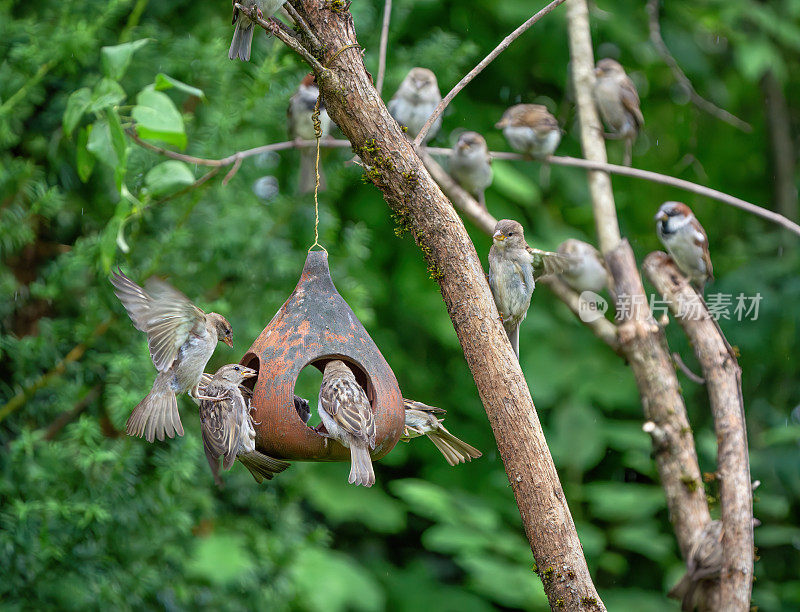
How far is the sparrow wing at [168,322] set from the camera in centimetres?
259

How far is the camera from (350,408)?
248cm

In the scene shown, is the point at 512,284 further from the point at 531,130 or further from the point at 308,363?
the point at 531,130

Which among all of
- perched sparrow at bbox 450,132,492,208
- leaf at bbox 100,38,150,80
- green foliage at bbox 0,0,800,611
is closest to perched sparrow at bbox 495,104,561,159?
green foliage at bbox 0,0,800,611

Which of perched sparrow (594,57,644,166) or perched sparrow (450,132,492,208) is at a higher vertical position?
perched sparrow (594,57,644,166)

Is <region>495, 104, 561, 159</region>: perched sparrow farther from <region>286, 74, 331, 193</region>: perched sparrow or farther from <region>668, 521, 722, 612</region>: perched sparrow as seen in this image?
<region>668, 521, 722, 612</region>: perched sparrow

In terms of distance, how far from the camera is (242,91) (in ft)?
15.6

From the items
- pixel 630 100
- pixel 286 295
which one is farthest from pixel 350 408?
pixel 630 100

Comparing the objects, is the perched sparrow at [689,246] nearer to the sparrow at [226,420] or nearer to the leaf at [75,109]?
the sparrow at [226,420]

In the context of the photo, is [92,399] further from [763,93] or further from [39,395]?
[763,93]

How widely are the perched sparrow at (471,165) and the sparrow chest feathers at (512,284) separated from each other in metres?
1.65

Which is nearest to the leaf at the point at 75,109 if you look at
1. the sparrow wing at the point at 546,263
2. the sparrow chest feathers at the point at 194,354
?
the sparrow chest feathers at the point at 194,354

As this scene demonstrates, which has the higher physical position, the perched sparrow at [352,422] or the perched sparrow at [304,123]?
the perched sparrow at [304,123]

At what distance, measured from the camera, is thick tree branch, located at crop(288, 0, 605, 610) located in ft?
8.11

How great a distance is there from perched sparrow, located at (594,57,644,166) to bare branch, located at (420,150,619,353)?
52.4 inches
